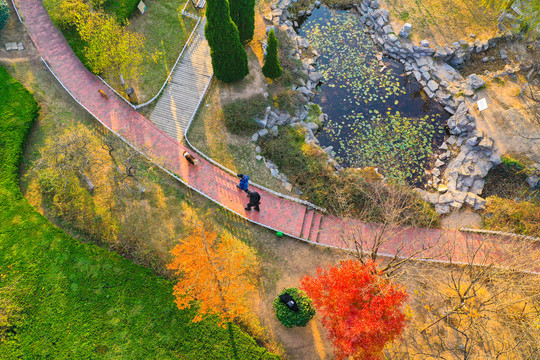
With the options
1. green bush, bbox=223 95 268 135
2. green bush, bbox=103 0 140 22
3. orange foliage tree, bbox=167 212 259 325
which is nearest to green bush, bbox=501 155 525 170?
green bush, bbox=223 95 268 135

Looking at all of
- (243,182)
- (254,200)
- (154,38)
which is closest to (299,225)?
(254,200)

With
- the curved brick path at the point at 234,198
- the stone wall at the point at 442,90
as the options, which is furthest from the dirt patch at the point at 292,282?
the stone wall at the point at 442,90

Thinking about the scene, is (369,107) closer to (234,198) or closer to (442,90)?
(442,90)

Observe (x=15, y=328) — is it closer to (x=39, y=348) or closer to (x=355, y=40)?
(x=39, y=348)

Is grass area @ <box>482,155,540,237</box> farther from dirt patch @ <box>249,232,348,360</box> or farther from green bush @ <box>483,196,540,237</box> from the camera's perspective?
dirt patch @ <box>249,232,348,360</box>

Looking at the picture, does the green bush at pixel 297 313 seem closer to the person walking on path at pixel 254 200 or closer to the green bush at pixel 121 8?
the person walking on path at pixel 254 200

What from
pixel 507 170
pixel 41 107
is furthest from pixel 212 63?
pixel 507 170
